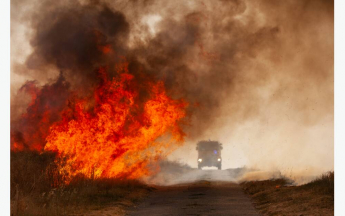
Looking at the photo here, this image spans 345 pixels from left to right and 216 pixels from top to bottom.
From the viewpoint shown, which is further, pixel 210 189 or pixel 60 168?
pixel 210 189

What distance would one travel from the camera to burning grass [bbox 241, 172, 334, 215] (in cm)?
1520

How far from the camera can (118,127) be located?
79.6 feet

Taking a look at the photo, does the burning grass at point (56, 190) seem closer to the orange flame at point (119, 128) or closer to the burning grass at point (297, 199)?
the orange flame at point (119, 128)

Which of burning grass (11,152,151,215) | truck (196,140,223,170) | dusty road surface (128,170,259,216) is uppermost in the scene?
truck (196,140,223,170)

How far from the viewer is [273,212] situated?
1554cm

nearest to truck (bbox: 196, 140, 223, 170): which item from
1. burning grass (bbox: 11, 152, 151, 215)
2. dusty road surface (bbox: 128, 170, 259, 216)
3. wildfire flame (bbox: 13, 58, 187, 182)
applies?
wildfire flame (bbox: 13, 58, 187, 182)

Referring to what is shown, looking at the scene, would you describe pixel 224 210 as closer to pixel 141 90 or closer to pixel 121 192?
pixel 121 192

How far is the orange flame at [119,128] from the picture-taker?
22.9 meters

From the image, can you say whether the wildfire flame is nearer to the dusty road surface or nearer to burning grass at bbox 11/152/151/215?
burning grass at bbox 11/152/151/215

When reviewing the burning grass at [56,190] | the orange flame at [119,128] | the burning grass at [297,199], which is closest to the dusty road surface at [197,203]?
the burning grass at [297,199]

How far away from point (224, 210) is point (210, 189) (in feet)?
24.1

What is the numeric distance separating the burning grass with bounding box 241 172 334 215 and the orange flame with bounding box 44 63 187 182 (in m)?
5.47

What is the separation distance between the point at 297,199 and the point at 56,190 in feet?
28.0
